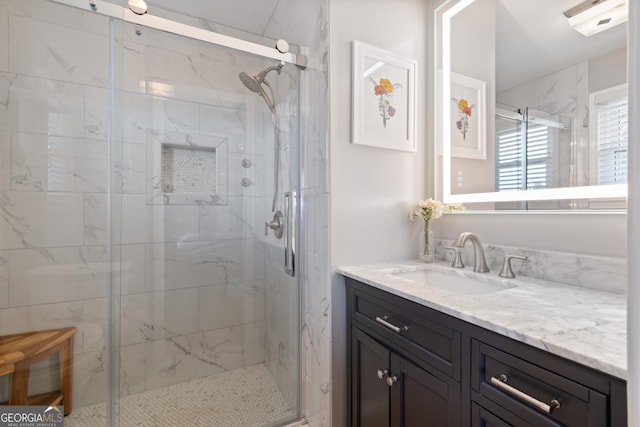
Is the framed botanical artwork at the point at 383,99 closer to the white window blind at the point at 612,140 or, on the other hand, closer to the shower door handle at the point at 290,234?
the shower door handle at the point at 290,234

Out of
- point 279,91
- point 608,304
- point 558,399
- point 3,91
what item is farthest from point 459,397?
point 3,91

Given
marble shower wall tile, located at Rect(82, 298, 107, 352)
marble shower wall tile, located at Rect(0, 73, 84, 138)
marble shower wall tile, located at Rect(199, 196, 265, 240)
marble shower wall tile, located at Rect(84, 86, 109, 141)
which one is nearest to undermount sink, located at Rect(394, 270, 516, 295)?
marble shower wall tile, located at Rect(199, 196, 265, 240)

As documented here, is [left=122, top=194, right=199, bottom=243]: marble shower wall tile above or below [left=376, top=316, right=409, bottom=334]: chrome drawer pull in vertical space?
above

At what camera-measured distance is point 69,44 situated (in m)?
1.62

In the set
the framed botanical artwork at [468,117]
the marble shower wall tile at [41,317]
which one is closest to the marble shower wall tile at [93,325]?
the marble shower wall tile at [41,317]

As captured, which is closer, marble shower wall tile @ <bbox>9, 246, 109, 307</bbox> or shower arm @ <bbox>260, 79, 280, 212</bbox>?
marble shower wall tile @ <bbox>9, 246, 109, 307</bbox>

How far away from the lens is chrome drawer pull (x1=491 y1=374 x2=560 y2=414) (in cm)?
60

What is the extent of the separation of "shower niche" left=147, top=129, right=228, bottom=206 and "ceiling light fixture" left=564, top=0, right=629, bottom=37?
72.3 inches

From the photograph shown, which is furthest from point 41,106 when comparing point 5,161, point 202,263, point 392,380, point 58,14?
point 392,380

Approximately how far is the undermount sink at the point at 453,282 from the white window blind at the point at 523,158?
467mm

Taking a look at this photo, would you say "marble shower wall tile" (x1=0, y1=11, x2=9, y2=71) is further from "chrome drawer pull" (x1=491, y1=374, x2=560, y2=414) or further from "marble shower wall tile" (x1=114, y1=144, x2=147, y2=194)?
"chrome drawer pull" (x1=491, y1=374, x2=560, y2=414)

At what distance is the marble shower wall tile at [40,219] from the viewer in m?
1.54

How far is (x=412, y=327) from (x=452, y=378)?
0.62 feet

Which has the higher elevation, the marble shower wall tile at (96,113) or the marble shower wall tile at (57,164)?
the marble shower wall tile at (96,113)
